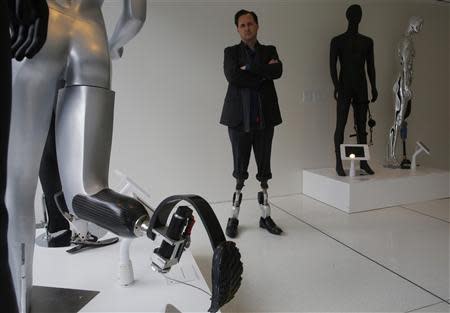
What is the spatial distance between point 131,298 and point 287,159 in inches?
85.2

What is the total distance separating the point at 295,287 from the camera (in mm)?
1527

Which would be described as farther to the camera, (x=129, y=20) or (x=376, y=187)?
(x=376, y=187)

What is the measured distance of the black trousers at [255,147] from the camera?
6.73 ft

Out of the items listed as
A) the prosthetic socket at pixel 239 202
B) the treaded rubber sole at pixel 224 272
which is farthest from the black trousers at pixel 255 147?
the treaded rubber sole at pixel 224 272

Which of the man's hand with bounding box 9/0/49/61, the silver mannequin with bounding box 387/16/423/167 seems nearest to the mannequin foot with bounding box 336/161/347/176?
the silver mannequin with bounding box 387/16/423/167

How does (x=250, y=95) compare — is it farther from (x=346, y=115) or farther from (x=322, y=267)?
(x=346, y=115)

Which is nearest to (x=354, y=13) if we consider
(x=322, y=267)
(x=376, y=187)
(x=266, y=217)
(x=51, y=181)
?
(x=376, y=187)

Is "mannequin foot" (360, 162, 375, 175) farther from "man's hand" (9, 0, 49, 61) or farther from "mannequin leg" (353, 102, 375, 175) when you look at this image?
"man's hand" (9, 0, 49, 61)

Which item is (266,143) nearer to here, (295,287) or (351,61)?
(295,287)

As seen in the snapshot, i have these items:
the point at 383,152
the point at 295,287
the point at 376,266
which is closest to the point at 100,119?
the point at 295,287

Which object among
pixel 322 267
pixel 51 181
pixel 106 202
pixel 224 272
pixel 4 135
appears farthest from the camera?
pixel 322 267

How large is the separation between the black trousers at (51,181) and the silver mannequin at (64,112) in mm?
109

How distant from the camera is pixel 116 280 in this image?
1255mm

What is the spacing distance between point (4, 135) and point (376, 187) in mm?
2680
